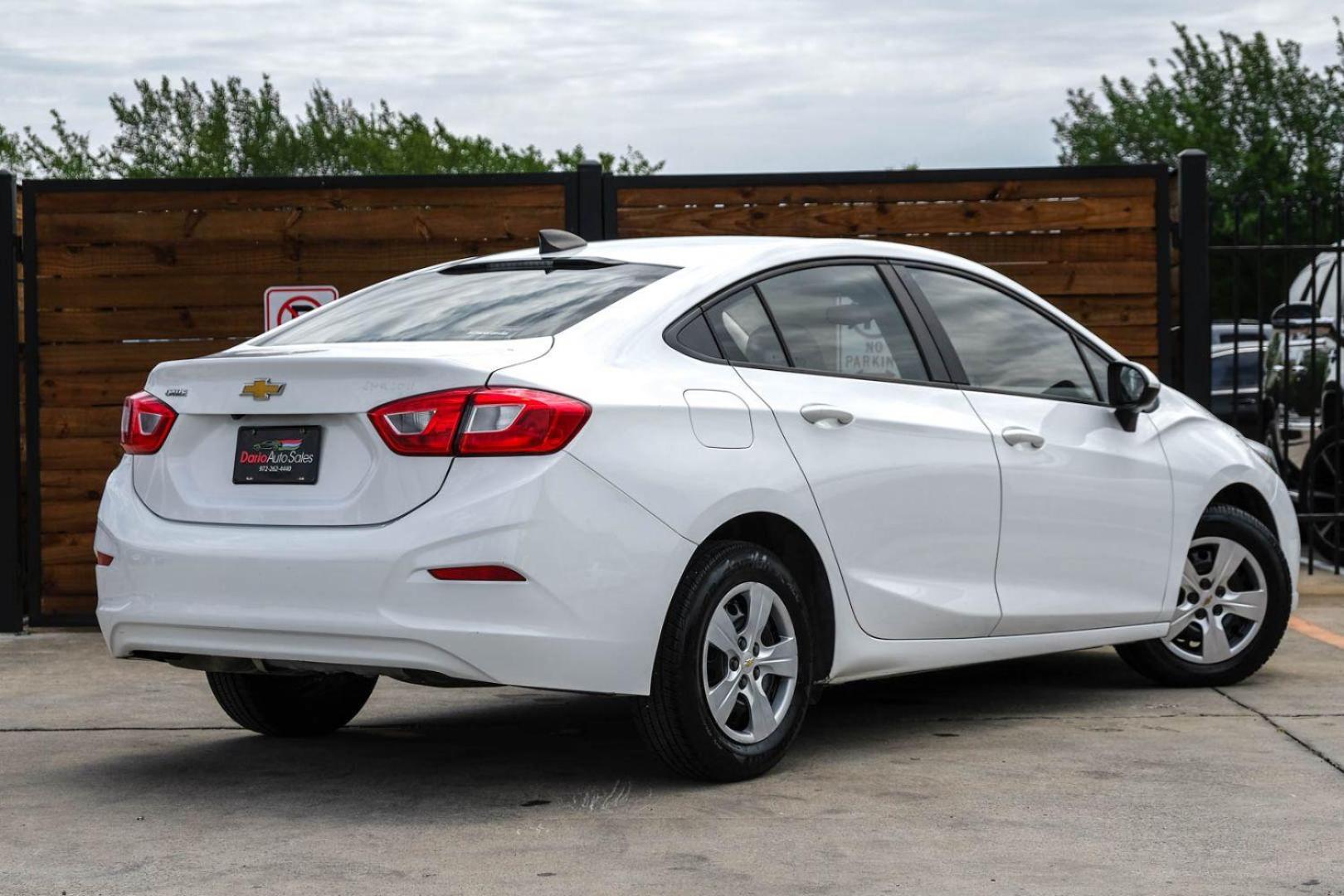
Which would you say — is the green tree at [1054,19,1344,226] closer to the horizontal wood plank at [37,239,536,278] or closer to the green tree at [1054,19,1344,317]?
the green tree at [1054,19,1344,317]

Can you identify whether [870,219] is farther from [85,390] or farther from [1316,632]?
[85,390]

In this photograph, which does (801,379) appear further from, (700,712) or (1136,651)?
(1136,651)

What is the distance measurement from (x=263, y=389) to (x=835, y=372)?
5.71ft

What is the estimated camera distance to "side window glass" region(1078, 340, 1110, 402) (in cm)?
668

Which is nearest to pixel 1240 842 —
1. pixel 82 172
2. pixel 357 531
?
pixel 357 531

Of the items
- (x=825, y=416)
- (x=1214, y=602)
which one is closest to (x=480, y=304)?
(x=825, y=416)

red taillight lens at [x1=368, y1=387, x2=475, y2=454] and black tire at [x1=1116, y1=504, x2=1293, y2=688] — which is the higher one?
red taillight lens at [x1=368, y1=387, x2=475, y2=454]

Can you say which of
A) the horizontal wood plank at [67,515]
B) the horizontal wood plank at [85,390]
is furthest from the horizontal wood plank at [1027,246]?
the horizontal wood plank at [67,515]

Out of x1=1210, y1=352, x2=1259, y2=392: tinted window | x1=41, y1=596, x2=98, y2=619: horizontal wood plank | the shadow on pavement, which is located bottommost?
x1=41, y1=596, x2=98, y2=619: horizontal wood plank

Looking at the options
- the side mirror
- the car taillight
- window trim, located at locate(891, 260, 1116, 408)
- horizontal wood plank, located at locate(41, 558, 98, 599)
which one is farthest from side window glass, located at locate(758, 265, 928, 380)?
horizontal wood plank, located at locate(41, 558, 98, 599)

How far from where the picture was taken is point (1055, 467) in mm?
6281

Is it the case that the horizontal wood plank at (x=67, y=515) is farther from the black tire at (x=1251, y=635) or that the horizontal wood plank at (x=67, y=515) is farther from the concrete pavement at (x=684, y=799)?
the black tire at (x=1251, y=635)

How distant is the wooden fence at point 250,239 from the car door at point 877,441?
11.8ft

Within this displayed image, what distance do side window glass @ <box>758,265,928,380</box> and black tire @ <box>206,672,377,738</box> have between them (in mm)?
1749
